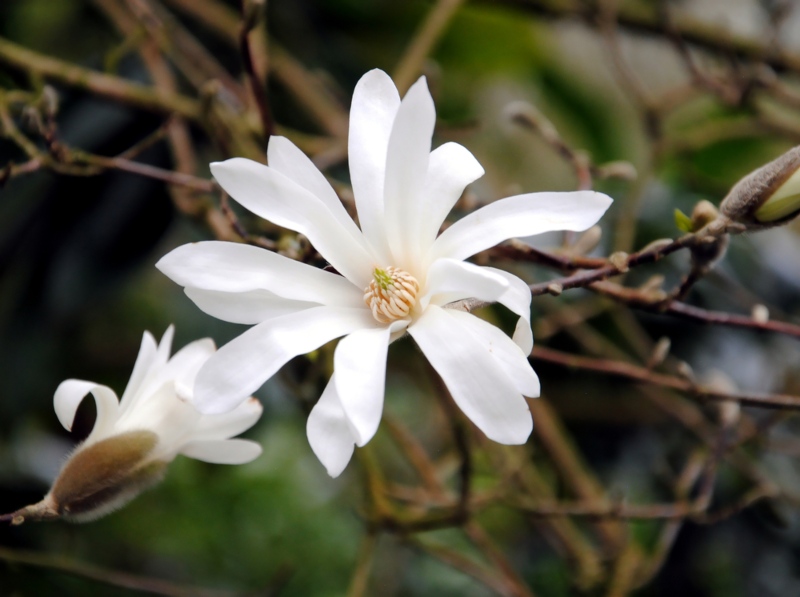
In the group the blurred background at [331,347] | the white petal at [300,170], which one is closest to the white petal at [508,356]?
the white petal at [300,170]

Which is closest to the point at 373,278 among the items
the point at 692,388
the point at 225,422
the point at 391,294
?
the point at 391,294

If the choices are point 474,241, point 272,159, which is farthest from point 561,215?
point 272,159

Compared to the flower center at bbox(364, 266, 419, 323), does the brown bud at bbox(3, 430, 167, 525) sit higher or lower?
lower

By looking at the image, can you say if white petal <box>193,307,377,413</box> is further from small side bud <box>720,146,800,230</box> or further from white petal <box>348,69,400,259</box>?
small side bud <box>720,146,800,230</box>

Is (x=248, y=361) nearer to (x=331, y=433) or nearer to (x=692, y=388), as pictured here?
(x=331, y=433)

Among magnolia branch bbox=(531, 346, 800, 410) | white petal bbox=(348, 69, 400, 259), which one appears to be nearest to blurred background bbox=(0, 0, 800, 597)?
magnolia branch bbox=(531, 346, 800, 410)

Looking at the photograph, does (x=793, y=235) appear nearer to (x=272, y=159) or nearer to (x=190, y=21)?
(x=190, y=21)

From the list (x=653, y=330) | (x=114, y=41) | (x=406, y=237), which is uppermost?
(x=114, y=41)
